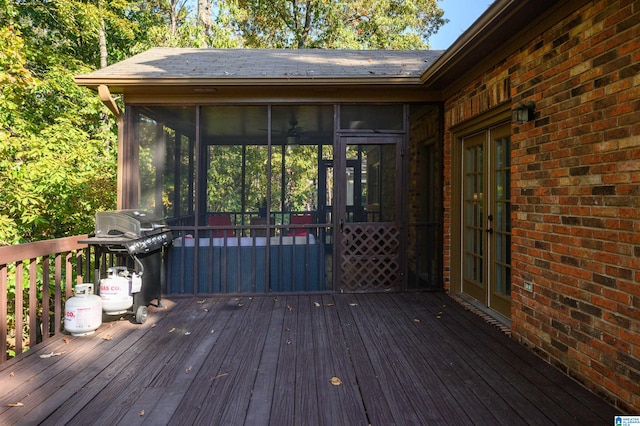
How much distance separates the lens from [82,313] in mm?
3105

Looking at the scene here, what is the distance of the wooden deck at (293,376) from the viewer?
199cm

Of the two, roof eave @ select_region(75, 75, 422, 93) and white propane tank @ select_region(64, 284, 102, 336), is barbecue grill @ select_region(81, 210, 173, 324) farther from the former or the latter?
roof eave @ select_region(75, 75, 422, 93)

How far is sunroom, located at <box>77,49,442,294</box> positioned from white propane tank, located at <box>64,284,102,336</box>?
4.22 ft

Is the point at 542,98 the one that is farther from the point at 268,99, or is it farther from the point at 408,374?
the point at 268,99

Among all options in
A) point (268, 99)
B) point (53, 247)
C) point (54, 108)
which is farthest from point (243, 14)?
point (53, 247)

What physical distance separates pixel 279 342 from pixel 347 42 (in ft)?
39.1

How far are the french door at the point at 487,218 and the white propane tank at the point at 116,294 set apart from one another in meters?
3.51

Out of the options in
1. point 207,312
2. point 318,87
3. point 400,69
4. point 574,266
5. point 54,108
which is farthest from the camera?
point 54,108

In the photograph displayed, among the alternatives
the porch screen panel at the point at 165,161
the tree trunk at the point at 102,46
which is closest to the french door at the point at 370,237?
the porch screen panel at the point at 165,161

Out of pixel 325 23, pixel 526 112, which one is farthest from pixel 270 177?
pixel 325 23

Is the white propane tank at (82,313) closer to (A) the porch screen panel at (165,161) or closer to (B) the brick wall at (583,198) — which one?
(A) the porch screen panel at (165,161)

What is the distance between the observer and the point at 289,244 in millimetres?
4629

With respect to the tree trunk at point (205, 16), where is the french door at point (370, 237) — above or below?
below

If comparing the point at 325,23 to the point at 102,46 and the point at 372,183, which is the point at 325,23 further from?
the point at 372,183
